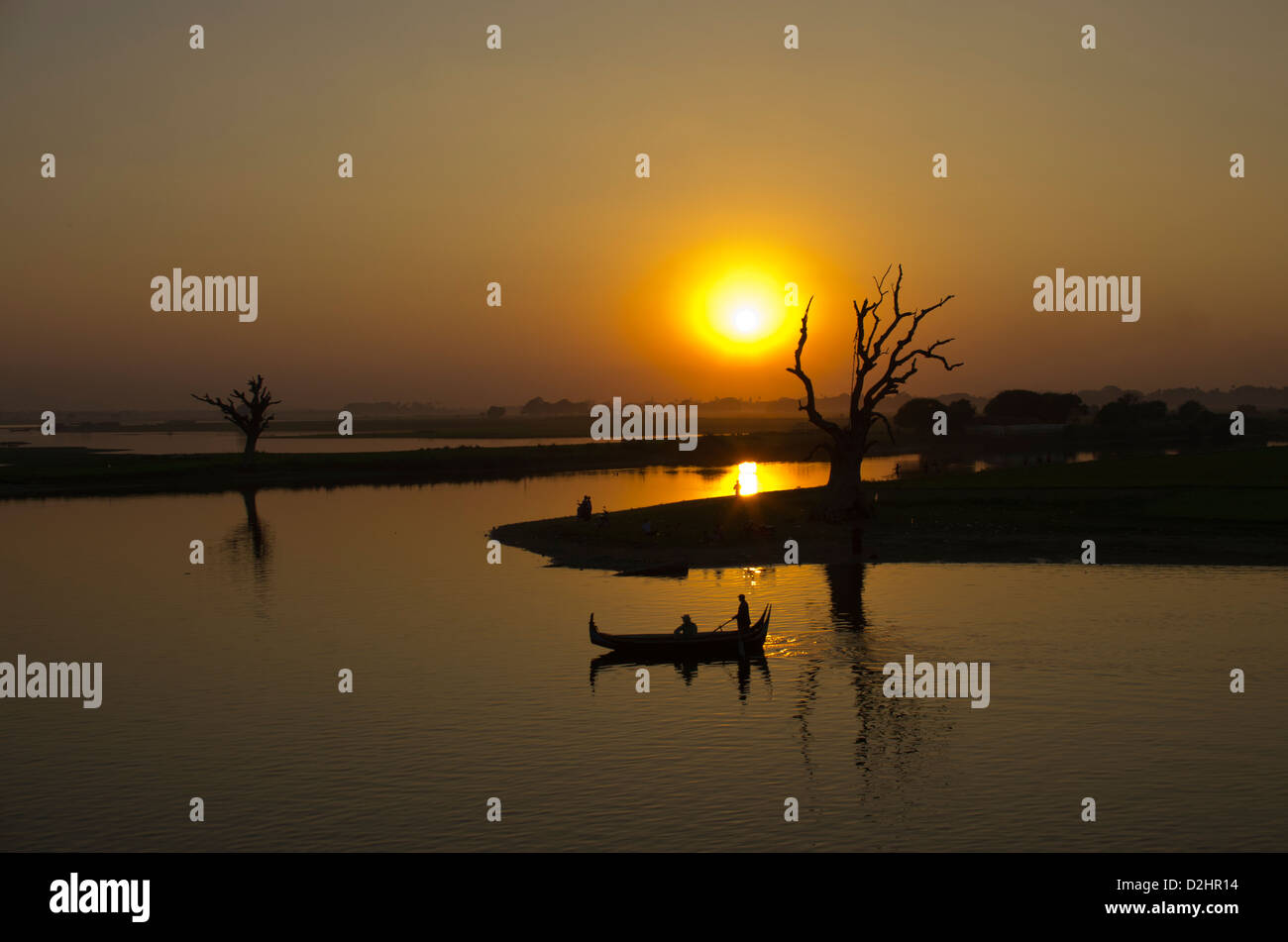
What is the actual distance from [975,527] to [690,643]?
1176 inches

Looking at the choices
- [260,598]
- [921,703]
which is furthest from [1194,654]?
[260,598]

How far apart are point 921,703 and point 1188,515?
3842 centimetres

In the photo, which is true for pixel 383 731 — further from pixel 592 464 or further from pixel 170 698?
pixel 592 464

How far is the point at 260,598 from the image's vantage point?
5141cm

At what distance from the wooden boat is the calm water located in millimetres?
725

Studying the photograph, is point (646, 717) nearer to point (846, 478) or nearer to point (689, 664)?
point (689, 664)

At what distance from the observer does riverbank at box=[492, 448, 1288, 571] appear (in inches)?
2216

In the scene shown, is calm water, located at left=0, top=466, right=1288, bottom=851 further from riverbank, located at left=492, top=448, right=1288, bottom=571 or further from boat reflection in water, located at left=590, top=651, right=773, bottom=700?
riverbank, located at left=492, top=448, right=1288, bottom=571

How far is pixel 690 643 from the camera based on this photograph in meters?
36.6

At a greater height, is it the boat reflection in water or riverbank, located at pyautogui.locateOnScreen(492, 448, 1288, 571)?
riverbank, located at pyautogui.locateOnScreen(492, 448, 1288, 571)

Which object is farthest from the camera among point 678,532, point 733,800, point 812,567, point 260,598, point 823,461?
point 823,461

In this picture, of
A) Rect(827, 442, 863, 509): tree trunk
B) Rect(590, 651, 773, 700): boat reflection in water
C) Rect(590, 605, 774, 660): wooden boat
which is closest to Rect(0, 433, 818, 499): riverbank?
Rect(827, 442, 863, 509): tree trunk

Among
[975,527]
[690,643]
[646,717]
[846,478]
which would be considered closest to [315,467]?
[846,478]
